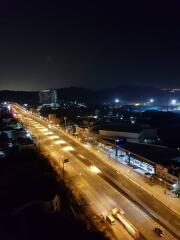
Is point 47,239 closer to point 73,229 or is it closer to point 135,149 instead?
point 73,229

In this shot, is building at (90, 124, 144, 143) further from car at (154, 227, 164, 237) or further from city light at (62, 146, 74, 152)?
car at (154, 227, 164, 237)

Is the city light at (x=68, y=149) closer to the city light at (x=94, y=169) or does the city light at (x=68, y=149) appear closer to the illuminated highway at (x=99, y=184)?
the illuminated highway at (x=99, y=184)

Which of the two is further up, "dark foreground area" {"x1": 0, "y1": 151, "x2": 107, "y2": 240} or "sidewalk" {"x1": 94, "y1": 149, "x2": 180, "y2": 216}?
"sidewalk" {"x1": 94, "y1": 149, "x2": 180, "y2": 216}

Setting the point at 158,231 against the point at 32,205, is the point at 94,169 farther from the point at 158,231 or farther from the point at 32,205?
the point at 158,231

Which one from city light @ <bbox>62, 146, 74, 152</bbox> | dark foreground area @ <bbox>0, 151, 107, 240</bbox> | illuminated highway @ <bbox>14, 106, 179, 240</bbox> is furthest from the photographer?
city light @ <bbox>62, 146, 74, 152</bbox>

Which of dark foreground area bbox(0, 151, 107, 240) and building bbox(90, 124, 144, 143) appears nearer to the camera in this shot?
dark foreground area bbox(0, 151, 107, 240)

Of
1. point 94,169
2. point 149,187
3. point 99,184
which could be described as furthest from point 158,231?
point 94,169

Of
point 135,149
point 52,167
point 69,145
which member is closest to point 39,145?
point 69,145

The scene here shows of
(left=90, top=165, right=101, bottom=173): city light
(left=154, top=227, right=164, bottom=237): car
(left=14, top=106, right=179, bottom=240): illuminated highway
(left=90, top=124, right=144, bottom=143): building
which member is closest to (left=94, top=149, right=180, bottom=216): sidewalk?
(left=14, top=106, right=179, bottom=240): illuminated highway
